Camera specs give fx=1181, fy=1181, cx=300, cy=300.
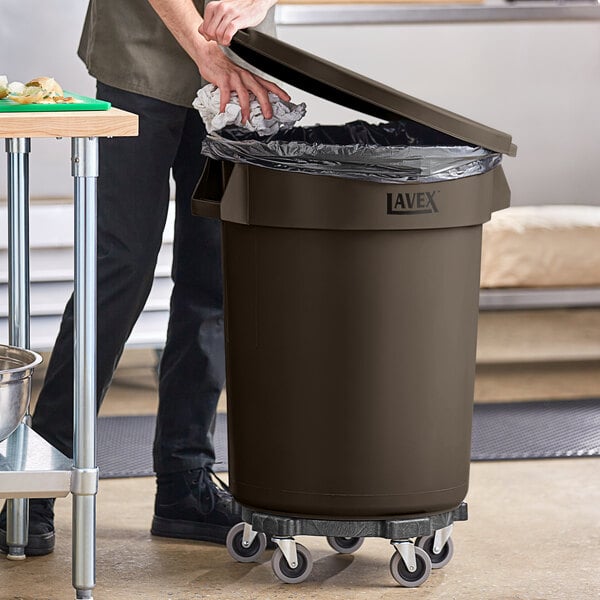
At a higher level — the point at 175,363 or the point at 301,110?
the point at 301,110

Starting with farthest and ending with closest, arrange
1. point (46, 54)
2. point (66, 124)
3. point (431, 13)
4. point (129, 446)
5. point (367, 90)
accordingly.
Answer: point (431, 13)
point (46, 54)
point (129, 446)
point (367, 90)
point (66, 124)

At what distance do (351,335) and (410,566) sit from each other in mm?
443

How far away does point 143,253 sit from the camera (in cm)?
216

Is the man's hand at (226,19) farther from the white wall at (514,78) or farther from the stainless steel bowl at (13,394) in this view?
the white wall at (514,78)

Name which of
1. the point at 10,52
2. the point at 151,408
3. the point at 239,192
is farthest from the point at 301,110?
the point at 10,52

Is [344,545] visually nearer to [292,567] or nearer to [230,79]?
[292,567]

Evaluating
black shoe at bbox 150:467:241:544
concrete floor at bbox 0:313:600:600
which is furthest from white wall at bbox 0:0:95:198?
black shoe at bbox 150:467:241:544

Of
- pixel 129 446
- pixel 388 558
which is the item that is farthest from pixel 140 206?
pixel 129 446

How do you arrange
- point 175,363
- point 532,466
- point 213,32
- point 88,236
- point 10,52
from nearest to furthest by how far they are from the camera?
point 88,236 → point 213,32 → point 175,363 → point 532,466 → point 10,52

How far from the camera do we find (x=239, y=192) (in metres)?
1.92

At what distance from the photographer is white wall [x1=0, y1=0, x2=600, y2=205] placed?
14.5 feet

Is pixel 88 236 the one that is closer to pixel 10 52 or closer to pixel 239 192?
pixel 239 192

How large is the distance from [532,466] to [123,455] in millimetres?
988

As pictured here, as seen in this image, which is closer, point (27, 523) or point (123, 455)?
point (27, 523)
